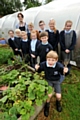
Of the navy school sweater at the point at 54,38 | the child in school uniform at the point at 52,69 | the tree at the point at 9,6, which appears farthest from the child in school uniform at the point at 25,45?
the tree at the point at 9,6

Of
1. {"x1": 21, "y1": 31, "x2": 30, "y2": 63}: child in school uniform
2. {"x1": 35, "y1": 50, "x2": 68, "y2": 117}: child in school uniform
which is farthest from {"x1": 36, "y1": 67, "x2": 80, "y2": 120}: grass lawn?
{"x1": 21, "y1": 31, "x2": 30, "y2": 63}: child in school uniform

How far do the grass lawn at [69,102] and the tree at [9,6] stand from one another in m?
14.1

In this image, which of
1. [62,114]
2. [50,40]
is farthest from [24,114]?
[50,40]

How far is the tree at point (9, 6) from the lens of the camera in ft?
50.8

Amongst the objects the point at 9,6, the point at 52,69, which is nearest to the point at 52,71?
the point at 52,69

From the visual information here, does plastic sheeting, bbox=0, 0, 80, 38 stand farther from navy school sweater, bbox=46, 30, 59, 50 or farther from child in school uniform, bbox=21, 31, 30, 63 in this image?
child in school uniform, bbox=21, 31, 30, 63

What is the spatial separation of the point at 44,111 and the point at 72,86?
112 centimetres

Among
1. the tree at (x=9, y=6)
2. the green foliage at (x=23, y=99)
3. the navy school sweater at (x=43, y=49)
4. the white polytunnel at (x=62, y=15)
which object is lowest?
the tree at (x=9, y=6)

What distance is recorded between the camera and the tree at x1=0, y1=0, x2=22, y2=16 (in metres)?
15.5

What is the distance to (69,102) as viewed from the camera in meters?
2.92

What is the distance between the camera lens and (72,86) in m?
3.42

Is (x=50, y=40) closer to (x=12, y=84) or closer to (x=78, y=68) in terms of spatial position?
(x=78, y=68)

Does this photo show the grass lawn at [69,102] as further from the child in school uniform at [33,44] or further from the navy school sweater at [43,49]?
the child in school uniform at [33,44]

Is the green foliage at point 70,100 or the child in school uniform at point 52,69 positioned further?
the green foliage at point 70,100
